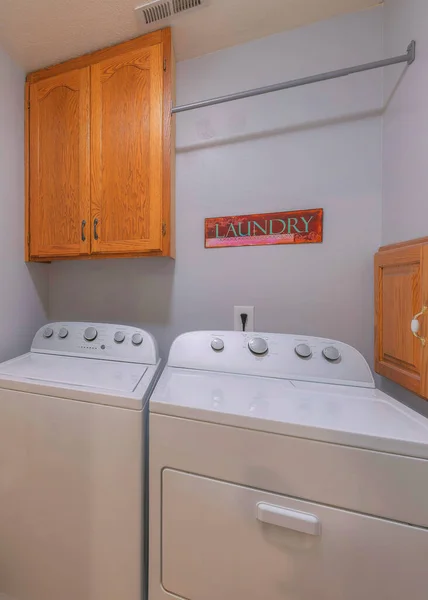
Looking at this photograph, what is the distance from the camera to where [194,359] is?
1.05 metres

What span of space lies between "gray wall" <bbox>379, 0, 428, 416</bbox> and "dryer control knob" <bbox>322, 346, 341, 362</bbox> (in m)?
0.32

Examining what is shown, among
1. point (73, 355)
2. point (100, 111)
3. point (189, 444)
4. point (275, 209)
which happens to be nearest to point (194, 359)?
point (189, 444)

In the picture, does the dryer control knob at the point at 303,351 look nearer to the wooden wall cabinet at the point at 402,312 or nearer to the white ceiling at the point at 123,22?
the wooden wall cabinet at the point at 402,312

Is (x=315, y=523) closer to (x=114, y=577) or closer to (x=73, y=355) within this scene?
(x=114, y=577)

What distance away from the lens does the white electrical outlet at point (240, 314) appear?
4.27 ft

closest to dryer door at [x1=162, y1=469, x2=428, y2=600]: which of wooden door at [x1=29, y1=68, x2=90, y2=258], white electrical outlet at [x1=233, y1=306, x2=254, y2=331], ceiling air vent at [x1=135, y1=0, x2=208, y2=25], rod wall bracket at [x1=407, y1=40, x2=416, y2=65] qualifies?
white electrical outlet at [x1=233, y1=306, x2=254, y2=331]

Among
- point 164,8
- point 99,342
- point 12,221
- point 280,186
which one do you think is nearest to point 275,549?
point 99,342

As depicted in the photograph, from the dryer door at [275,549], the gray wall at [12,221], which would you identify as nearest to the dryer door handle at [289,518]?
the dryer door at [275,549]

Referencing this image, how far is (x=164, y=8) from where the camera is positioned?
3.53 ft

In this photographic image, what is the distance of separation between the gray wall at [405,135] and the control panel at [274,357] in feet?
0.91

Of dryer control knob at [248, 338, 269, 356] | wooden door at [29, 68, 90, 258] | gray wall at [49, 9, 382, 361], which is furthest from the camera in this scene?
wooden door at [29, 68, 90, 258]

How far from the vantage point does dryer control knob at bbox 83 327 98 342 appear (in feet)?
4.15

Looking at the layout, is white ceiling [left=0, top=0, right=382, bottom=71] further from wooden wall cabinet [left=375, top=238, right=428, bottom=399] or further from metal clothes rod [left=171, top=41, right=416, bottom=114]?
wooden wall cabinet [left=375, top=238, right=428, bottom=399]

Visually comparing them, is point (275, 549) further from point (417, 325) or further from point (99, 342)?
point (99, 342)
